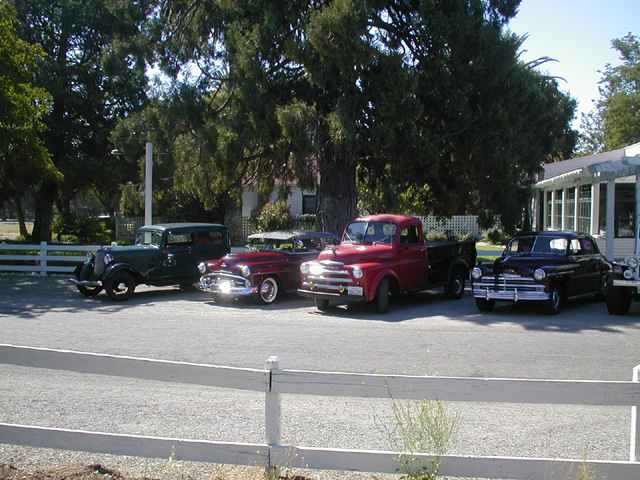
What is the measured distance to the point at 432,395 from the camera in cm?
388

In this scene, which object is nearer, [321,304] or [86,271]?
[321,304]

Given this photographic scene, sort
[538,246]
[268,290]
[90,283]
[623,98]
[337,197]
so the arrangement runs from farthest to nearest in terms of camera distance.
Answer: [623,98]
[337,197]
[90,283]
[268,290]
[538,246]

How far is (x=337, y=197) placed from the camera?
733 inches

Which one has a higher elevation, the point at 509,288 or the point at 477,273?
the point at 477,273

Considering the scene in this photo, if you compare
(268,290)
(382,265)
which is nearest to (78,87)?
(268,290)

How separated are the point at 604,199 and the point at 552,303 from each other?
45.9ft

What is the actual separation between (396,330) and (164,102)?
11.9 m

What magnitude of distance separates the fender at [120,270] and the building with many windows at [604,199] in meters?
12.0

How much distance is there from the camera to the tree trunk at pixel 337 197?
1842 cm

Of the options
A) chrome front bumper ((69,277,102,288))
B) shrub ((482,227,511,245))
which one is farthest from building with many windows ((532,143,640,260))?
chrome front bumper ((69,277,102,288))

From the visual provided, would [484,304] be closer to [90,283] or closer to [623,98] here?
[90,283]

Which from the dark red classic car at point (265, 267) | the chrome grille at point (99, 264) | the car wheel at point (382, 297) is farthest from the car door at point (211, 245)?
the car wheel at point (382, 297)

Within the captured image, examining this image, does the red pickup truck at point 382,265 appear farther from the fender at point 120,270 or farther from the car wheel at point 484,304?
the fender at point 120,270

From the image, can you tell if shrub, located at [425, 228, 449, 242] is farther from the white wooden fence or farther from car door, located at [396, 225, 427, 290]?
the white wooden fence
